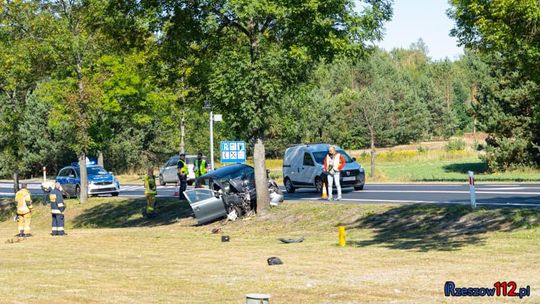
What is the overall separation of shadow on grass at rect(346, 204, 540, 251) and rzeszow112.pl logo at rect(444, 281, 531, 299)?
5013 millimetres

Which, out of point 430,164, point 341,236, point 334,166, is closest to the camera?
point 341,236

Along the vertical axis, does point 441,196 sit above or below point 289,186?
below

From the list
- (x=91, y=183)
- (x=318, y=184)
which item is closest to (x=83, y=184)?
(x=91, y=183)

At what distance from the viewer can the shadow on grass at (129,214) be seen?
100 ft

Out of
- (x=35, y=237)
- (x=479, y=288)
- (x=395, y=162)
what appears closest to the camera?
(x=479, y=288)

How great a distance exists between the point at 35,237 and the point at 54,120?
10.4m

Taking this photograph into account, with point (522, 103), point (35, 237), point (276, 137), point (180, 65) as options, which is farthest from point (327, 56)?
point (276, 137)

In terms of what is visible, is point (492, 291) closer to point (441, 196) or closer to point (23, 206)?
point (441, 196)

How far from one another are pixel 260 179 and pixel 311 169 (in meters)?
7.45

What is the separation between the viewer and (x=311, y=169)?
33.4m

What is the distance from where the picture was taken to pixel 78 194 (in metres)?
41.1

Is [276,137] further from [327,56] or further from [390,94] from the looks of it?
[327,56]

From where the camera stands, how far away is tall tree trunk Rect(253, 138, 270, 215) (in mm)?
26188

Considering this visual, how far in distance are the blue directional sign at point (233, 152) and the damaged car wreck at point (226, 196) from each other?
5.28 meters
